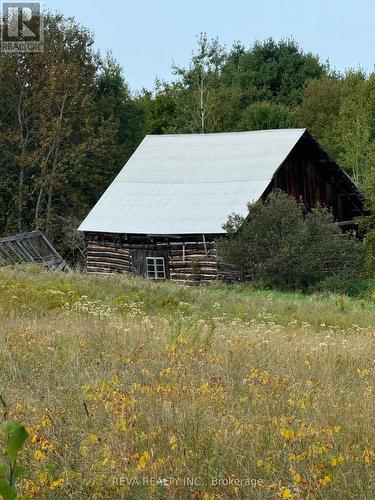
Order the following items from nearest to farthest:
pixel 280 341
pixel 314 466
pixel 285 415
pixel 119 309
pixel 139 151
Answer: pixel 314 466
pixel 285 415
pixel 280 341
pixel 119 309
pixel 139 151

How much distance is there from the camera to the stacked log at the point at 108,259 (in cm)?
3375

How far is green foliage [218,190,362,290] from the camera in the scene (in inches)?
1081

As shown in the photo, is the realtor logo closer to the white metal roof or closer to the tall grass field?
the white metal roof

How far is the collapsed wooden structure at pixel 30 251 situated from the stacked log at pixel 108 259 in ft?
4.74

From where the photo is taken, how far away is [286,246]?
27.4m

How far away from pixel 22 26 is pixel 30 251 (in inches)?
588

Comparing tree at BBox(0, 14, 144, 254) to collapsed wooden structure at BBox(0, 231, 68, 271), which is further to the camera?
tree at BBox(0, 14, 144, 254)

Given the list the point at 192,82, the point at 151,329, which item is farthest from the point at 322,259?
the point at 192,82

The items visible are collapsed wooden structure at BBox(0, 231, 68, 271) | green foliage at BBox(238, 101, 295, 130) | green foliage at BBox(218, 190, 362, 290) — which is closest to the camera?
green foliage at BBox(218, 190, 362, 290)

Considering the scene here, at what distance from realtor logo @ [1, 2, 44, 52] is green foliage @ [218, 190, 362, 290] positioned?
18.3 meters

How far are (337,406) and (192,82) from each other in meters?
51.0

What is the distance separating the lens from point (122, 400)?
18.6ft

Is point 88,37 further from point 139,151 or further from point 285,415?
point 285,415

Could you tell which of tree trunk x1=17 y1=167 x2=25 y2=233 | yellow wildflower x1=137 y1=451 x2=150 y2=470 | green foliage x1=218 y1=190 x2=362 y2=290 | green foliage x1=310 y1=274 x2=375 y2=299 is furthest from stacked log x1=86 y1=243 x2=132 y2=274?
yellow wildflower x1=137 y1=451 x2=150 y2=470
